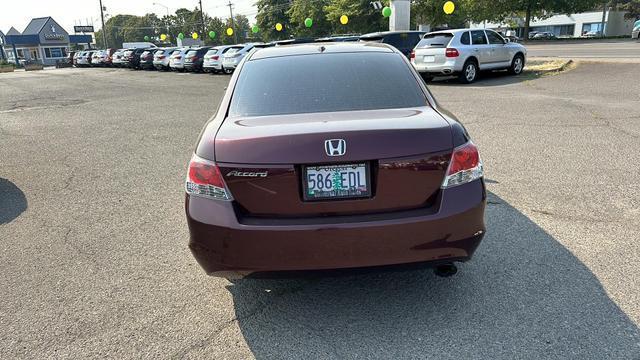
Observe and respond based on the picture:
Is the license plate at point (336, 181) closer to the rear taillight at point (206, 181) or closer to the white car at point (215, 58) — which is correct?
the rear taillight at point (206, 181)

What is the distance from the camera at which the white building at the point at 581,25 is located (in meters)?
64.2

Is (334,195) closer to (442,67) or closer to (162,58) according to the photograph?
(442,67)

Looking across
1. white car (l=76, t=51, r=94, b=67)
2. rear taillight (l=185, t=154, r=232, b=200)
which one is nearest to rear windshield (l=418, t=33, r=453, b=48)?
rear taillight (l=185, t=154, r=232, b=200)

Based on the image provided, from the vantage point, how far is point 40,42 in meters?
88.6

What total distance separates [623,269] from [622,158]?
132 inches

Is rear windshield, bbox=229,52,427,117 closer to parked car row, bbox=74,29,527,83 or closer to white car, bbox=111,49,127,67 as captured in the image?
parked car row, bbox=74,29,527,83

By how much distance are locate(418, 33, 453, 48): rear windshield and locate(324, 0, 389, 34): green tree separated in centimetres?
3769

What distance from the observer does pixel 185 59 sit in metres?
30.0

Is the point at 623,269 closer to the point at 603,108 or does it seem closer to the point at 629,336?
the point at 629,336

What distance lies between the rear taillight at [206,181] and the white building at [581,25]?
67.8 m

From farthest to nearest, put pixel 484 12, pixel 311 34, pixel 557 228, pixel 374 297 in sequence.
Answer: pixel 311 34 → pixel 484 12 → pixel 557 228 → pixel 374 297

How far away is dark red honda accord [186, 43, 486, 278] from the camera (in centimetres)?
257

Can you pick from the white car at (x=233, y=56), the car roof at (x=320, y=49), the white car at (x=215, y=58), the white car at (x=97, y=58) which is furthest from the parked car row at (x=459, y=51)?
the white car at (x=97, y=58)

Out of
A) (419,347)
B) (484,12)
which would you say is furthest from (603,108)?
(484,12)
